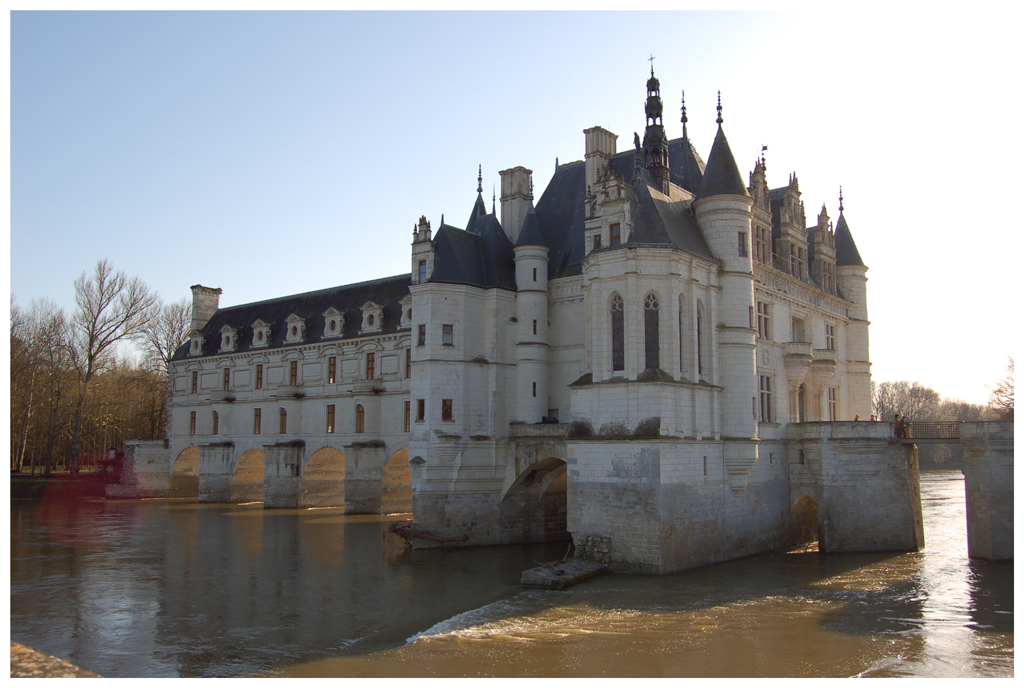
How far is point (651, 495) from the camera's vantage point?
24766 mm

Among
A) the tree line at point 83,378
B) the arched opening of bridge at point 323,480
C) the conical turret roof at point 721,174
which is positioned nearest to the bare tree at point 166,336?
the tree line at point 83,378

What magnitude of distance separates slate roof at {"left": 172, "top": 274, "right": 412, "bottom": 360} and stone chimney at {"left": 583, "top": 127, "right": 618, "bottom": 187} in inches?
590

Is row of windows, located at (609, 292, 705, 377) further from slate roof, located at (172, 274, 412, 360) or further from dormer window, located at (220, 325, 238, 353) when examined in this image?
dormer window, located at (220, 325, 238, 353)

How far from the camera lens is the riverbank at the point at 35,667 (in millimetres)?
10452

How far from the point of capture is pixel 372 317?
46.7 metres

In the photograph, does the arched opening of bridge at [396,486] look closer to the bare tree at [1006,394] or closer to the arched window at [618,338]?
the arched window at [618,338]

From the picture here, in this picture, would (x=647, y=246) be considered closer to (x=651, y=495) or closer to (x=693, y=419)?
(x=693, y=419)

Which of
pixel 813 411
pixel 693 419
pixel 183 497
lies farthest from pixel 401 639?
pixel 183 497

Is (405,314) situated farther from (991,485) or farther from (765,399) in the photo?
(991,485)

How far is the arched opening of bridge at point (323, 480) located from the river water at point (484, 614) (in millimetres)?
14664

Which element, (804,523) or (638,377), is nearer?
(638,377)

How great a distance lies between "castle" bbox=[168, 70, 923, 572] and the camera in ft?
85.4

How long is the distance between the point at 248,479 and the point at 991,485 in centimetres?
4277

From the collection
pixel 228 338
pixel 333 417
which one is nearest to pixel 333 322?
pixel 333 417
